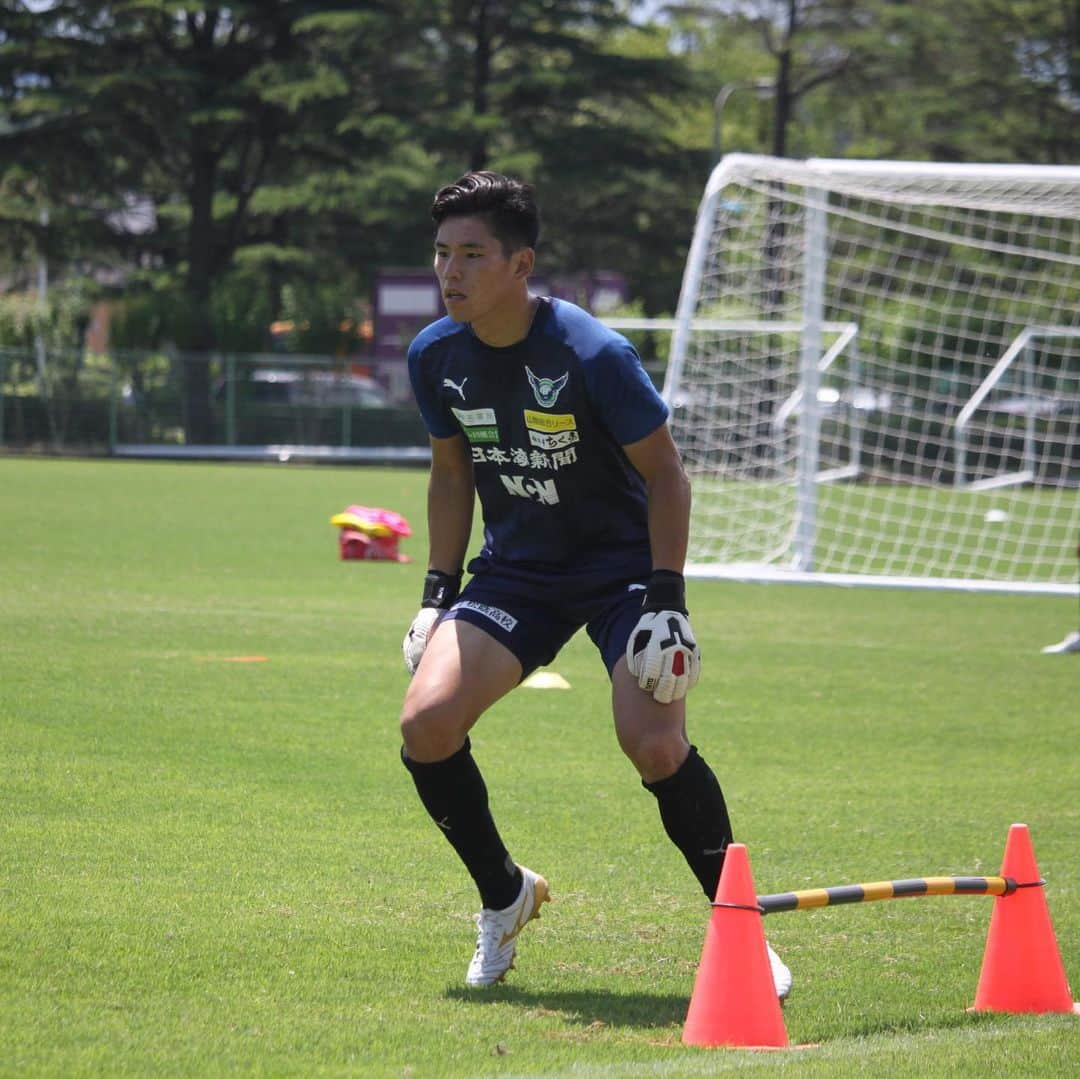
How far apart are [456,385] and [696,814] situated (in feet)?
4.35

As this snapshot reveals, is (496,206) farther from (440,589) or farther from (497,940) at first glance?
(497,940)

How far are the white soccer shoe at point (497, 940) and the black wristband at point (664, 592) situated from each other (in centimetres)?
86

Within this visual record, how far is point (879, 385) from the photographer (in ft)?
108

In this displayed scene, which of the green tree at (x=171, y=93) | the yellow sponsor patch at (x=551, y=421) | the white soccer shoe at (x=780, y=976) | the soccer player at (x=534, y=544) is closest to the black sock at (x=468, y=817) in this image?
the soccer player at (x=534, y=544)

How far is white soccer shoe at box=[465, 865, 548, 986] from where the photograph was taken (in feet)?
15.5

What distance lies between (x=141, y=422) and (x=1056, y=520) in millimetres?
19887

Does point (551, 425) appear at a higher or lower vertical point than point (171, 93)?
lower

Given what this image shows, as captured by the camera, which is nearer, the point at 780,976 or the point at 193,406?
the point at 780,976

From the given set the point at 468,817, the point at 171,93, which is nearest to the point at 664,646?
the point at 468,817

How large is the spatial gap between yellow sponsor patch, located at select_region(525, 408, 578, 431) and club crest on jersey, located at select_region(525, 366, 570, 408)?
3 cm

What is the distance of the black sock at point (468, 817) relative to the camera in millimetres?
4801

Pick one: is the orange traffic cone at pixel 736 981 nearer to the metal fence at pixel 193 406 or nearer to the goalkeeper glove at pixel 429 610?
→ the goalkeeper glove at pixel 429 610

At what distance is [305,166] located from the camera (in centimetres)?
4544

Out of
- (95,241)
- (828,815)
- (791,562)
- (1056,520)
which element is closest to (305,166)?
(95,241)
